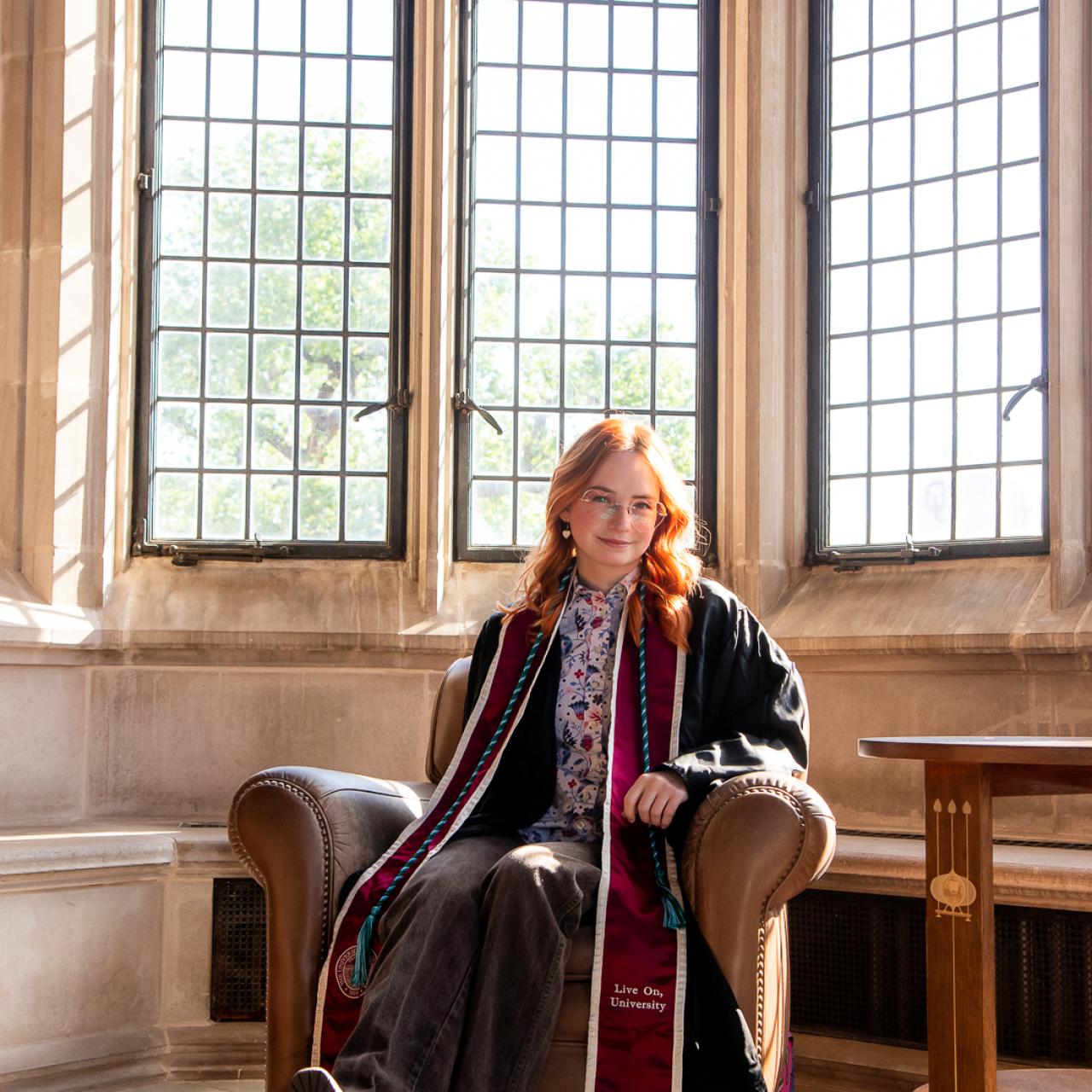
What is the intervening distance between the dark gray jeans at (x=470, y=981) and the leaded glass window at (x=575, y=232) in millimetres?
2174

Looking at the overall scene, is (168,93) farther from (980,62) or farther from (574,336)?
(980,62)

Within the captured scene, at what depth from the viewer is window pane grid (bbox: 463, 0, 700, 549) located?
14.6 feet

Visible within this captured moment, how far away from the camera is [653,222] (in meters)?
4.47

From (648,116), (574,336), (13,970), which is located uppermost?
(648,116)

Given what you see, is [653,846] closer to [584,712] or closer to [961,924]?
[584,712]

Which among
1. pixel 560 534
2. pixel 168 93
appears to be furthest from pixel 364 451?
pixel 560 534

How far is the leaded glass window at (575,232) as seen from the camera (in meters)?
4.44

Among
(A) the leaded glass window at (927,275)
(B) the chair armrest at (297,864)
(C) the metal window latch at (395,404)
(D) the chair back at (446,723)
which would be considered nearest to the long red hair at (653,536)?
(D) the chair back at (446,723)

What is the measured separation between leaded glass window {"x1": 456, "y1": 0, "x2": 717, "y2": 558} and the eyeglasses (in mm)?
1611

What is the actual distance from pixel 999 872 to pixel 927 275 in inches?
75.3

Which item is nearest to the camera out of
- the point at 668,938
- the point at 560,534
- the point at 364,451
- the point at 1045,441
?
the point at 668,938

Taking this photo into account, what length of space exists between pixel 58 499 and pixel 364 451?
3.10 feet

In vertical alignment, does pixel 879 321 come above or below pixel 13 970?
above

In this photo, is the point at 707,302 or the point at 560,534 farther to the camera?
the point at 707,302
